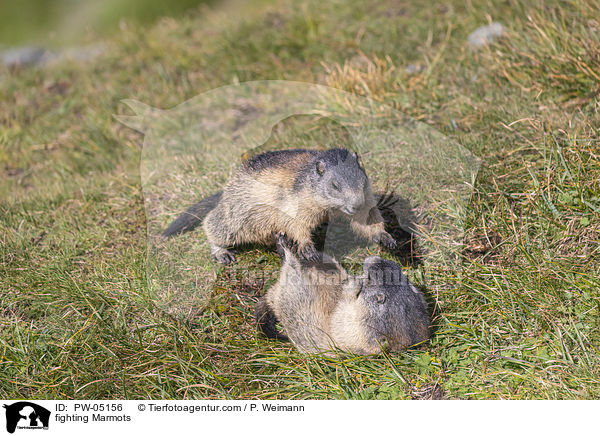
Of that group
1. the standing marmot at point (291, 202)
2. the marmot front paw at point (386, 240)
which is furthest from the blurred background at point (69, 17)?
the marmot front paw at point (386, 240)

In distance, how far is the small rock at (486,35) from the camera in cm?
706

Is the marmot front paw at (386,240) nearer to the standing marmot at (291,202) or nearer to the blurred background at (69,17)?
the standing marmot at (291,202)

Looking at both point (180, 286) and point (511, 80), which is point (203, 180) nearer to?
point (180, 286)

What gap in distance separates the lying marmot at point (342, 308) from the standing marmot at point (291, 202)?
1.02ft

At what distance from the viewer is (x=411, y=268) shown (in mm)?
4465

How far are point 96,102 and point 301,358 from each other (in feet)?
22.4

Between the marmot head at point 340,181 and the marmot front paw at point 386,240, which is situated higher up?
the marmot head at point 340,181

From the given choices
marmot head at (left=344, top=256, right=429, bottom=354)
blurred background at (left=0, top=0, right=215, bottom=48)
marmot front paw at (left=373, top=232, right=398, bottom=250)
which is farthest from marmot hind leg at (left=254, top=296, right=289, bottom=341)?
blurred background at (left=0, top=0, right=215, bottom=48)

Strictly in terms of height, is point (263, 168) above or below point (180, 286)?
above

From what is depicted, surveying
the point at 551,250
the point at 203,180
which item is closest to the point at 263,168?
the point at 203,180

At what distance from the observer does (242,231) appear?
4.92 meters

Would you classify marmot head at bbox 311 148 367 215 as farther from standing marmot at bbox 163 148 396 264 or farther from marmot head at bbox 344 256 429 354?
marmot head at bbox 344 256 429 354

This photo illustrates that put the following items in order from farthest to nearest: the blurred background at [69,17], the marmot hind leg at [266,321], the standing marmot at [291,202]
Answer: the blurred background at [69,17] < the standing marmot at [291,202] < the marmot hind leg at [266,321]
